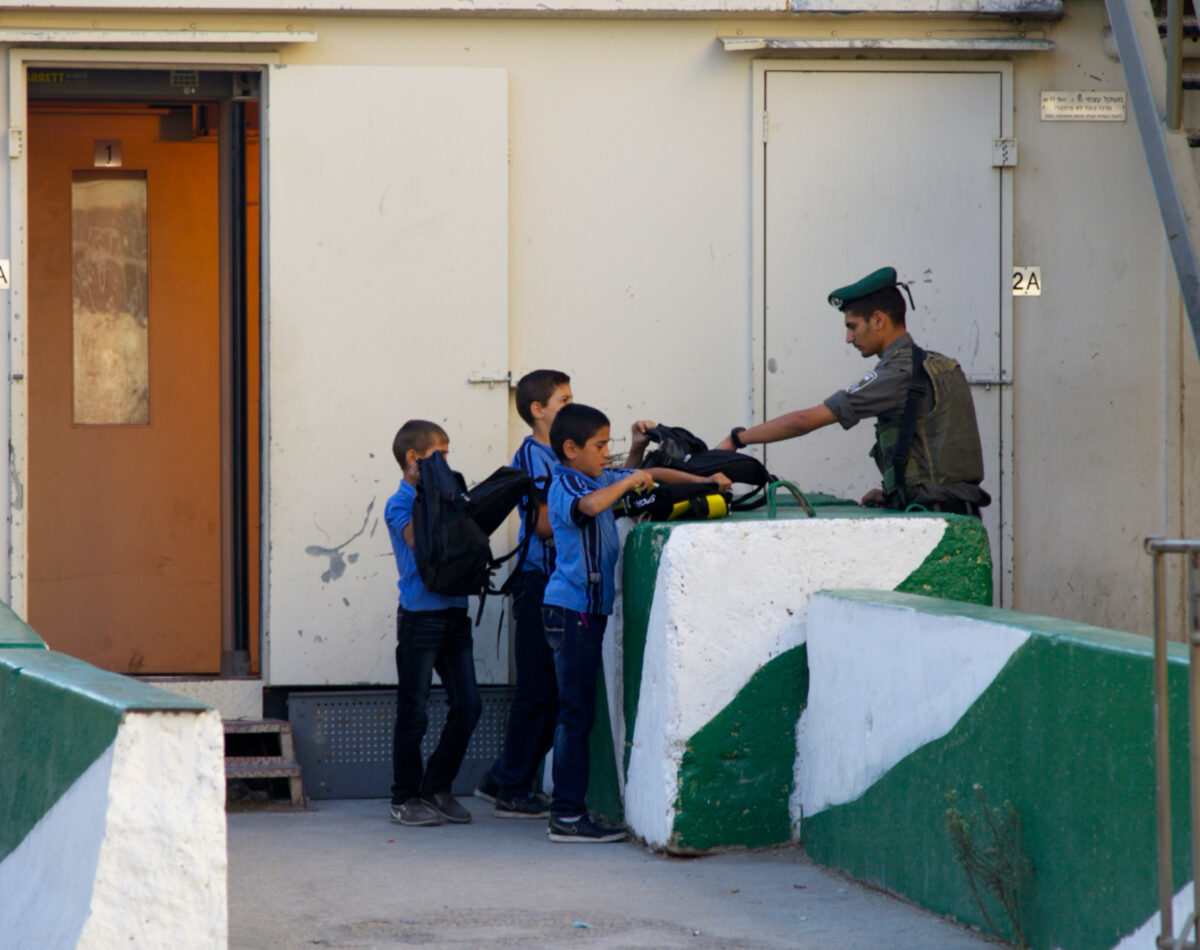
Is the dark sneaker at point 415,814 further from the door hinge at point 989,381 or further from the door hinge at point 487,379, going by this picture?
the door hinge at point 989,381

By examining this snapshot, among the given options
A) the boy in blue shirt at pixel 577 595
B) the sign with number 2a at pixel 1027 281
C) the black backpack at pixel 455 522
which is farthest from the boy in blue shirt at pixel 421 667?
the sign with number 2a at pixel 1027 281

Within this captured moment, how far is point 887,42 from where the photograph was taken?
690 centimetres

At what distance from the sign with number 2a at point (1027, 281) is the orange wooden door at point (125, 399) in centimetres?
387

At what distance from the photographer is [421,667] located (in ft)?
20.2

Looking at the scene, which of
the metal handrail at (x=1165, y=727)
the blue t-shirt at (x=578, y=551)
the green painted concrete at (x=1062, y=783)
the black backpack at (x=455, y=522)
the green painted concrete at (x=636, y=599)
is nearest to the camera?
the metal handrail at (x=1165, y=727)

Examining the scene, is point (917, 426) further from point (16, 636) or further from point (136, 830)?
point (136, 830)

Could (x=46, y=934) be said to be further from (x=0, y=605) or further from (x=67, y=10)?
(x=67, y=10)

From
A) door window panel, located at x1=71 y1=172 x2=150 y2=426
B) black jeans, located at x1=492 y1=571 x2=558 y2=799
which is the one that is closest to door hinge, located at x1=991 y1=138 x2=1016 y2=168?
black jeans, located at x1=492 y1=571 x2=558 y2=799

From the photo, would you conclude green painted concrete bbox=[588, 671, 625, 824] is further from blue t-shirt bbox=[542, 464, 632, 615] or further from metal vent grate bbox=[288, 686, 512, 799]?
metal vent grate bbox=[288, 686, 512, 799]

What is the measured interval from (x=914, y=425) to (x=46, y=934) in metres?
3.63

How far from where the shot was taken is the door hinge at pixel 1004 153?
6.98 m

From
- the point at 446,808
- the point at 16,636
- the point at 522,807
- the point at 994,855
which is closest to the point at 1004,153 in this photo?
the point at 522,807

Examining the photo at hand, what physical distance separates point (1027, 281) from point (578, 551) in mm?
2629

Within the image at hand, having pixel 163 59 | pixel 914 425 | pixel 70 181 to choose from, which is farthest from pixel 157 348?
pixel 914 425
